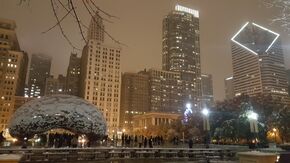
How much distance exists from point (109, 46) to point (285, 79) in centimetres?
9791

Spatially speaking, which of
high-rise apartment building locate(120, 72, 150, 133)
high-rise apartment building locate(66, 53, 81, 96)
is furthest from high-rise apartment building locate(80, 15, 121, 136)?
high-rise apartment building locate(66, 53, 81, 96)

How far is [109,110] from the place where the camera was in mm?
144000

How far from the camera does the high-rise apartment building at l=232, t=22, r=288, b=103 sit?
15688 centimetres

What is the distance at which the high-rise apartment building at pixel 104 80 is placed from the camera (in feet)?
467

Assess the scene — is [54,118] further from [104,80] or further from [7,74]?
[104,80]

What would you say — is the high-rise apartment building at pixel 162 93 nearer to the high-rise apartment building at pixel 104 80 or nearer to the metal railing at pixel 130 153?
the high-rise apartment building at pixel 104 80

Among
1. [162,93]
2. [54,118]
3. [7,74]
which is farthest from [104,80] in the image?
[54,118]

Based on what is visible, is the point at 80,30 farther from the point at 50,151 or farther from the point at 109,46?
the point at 109,46

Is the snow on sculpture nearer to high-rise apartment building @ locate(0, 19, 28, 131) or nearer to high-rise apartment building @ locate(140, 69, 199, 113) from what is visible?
high-rise apartment building @ locate(0, 19, 28, 131)

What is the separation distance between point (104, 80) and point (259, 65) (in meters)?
87.9

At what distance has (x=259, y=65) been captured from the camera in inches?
6491

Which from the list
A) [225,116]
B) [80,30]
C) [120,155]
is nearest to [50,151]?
[120,155]

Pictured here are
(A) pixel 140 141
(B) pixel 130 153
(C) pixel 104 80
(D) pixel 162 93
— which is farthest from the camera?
(D) pixel 162 93

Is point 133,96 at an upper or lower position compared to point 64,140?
upper
